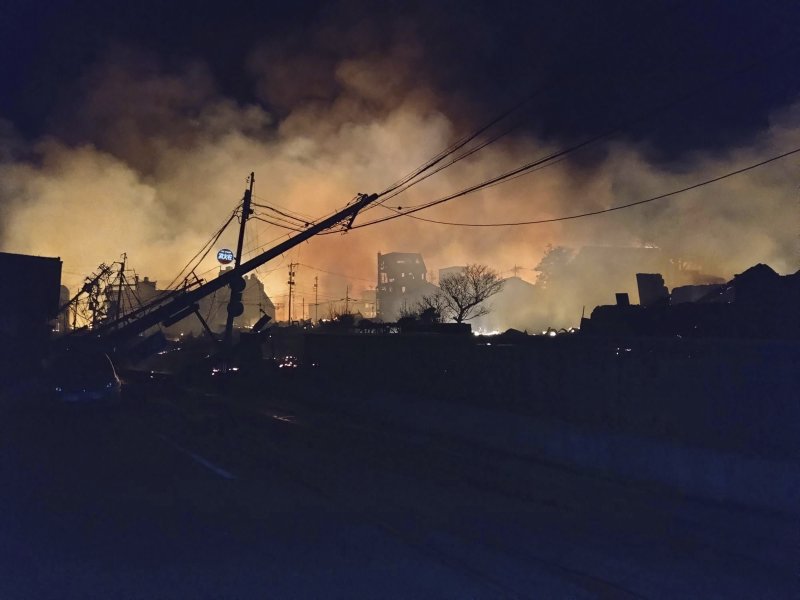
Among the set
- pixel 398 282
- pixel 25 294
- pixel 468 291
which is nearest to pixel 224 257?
pixel 25 294

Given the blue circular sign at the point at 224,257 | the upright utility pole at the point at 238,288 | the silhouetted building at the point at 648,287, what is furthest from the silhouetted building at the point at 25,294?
the silhouetted building at the point at 648,287

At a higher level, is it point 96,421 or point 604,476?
point 96,421

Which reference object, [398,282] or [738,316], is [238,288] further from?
[398,282]

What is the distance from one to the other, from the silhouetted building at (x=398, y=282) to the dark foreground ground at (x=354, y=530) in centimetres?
8677

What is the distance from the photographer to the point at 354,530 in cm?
718

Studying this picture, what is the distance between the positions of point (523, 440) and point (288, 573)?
312 inches

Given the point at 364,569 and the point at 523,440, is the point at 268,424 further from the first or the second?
the point at 364,569

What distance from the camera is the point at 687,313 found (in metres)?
26.2

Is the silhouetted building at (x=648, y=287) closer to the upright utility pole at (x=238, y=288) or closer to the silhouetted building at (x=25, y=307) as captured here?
the upright utility pole at (x=238, y=288)

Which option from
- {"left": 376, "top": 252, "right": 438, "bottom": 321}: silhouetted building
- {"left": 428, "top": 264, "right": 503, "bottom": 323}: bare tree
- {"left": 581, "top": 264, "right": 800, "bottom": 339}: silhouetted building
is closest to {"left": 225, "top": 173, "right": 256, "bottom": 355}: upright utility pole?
{"left": 581, "top": 264, "right": 800, "bottom": 339}: silhouetted building

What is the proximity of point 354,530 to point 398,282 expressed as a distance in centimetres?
10190

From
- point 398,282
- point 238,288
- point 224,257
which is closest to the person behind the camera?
point 238,288

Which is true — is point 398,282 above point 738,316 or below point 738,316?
above

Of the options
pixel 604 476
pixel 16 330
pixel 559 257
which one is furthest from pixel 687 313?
pixel 559 257
